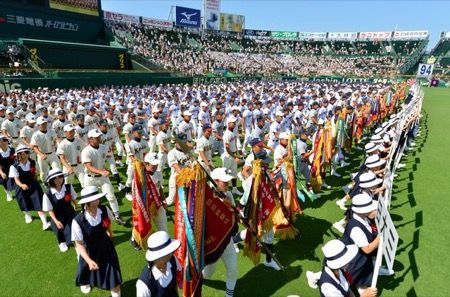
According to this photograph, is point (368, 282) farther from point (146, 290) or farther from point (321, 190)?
point (321, 190)

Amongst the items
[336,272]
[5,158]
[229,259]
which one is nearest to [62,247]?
[5,158]

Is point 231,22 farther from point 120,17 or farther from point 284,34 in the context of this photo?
point 120,17

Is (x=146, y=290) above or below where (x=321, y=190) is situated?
above

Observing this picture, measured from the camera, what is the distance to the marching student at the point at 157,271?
12.1ft

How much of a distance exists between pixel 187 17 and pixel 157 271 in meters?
67.9

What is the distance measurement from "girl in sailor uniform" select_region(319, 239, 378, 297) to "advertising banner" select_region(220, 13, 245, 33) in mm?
77325

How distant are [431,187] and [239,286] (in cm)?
830

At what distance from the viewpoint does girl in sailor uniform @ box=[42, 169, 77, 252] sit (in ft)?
20.1

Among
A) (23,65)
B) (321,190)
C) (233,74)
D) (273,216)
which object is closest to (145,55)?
(233,74)

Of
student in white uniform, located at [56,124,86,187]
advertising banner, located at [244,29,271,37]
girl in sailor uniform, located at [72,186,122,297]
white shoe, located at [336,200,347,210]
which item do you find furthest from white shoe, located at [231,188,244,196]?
advertising banner, located at [244,29,271,37]

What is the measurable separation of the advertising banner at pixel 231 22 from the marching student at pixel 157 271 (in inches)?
3045

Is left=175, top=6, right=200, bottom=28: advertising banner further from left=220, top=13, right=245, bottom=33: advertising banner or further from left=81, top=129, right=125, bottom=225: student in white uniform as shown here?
left=81, top=129, right=125, bottom=225: student in white uniform

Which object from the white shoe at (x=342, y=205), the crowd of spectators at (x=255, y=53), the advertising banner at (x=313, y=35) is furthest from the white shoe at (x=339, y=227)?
the advertising banner at (x=313, y=35)

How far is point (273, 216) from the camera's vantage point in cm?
634
